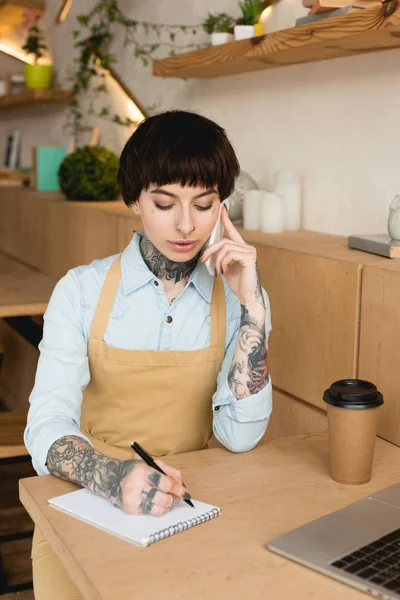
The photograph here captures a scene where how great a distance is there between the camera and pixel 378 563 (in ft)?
3.60

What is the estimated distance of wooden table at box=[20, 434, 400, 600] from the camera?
3.40 ft

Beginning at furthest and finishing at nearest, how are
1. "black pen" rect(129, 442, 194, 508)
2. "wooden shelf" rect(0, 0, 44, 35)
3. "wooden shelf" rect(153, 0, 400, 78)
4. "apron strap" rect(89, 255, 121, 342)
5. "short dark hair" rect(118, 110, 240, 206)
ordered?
"wooden shelf" rect(0, 0, 44, 35) → "wooden shelf" rect(153, 0, 400, 78) → "apron strap" rect(89, 255, 121, 342) → "short dark hair" rect(118, 110, 240, 206) → "black pen" rect(129, 442, 194, 508)

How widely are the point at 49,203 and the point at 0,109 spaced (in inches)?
99.2

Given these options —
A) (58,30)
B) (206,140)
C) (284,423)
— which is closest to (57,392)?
(206,140)

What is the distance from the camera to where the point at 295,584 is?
3.44ft

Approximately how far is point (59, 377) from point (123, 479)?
386 millimetres

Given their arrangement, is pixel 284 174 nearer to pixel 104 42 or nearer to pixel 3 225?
pixel 104 42

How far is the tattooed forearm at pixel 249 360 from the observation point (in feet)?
5.36

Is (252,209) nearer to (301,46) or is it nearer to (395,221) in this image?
(301,46)

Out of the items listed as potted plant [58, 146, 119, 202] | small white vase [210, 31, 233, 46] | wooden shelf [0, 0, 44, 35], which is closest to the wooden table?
small white vase [210, 31, 233, 46]

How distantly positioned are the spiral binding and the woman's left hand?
531mm

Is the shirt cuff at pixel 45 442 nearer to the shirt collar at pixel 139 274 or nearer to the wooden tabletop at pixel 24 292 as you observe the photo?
the shirt collar at pixel 139 274

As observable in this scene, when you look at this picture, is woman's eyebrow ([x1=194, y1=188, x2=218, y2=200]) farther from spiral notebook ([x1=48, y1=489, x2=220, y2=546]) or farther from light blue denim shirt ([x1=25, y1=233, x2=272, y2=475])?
spiral notebook ([x1=48, y1=489, x2=220, y2=546])

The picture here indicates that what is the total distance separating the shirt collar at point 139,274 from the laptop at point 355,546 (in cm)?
66
